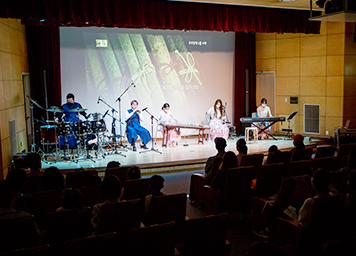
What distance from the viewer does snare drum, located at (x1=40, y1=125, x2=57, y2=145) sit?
325 inches

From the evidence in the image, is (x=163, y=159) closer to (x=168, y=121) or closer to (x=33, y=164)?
(x=168, y=121)

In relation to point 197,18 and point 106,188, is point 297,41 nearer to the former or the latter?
point 197,18

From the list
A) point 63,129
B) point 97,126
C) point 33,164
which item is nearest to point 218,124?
point 97,126

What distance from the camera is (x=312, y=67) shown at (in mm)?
11445

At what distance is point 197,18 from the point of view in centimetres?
902

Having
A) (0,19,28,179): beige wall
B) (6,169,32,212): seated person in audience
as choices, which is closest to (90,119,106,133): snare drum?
(0,19,28,179): beige wall

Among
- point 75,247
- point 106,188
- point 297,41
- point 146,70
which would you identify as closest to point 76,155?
point 146,70

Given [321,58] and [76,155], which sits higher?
[321,58]

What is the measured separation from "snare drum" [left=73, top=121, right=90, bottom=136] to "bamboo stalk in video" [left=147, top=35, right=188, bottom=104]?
3.57 m

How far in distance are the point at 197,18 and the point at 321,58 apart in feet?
15.1

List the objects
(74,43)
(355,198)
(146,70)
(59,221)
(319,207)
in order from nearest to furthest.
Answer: (59,221)
(319,207)
(355,198)
(74,43)
(146,70)

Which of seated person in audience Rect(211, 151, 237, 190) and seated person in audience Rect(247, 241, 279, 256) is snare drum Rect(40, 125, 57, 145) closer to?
seated person in audience Rect(211, 151, 237, 190)

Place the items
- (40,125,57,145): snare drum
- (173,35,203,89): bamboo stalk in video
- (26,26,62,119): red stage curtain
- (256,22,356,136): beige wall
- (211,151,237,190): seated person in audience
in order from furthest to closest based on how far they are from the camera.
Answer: (173,35,203,89): bamboo stalk in video → (256,22,356,136): beige wall → (26,26,62,119): red stage curtain → (40,125,57,145): snare drum → (211,151,237,190): seated person in audience

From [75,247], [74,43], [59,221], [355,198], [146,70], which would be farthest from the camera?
[146,70]
